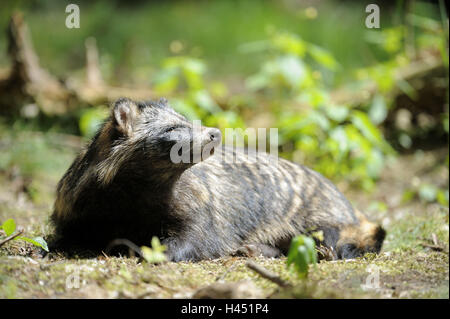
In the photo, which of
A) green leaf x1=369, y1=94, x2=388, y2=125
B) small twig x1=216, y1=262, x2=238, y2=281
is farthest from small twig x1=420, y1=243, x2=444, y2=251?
green leaf x1=369, y1=94, x2=388, y2=125

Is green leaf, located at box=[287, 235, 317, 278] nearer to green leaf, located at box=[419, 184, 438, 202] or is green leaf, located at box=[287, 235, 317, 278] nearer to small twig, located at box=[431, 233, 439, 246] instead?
small twig, located at box=[431, 233, 439, 246]

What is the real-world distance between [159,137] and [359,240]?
2368mm

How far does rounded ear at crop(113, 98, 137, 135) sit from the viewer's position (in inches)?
171

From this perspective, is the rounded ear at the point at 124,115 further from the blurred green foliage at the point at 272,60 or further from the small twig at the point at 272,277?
the small twig at the point at 272,277

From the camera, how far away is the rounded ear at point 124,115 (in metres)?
4.33

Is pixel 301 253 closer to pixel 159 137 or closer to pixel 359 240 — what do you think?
pixel 159 137

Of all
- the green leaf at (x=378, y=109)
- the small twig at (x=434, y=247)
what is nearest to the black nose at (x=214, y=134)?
the small twig at (x=434, y=247)

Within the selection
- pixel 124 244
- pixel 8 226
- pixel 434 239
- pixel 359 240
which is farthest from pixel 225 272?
pixel 434 239

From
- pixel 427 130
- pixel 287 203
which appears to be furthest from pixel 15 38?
pixel 427 130

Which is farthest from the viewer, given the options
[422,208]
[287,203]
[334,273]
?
[422,208]

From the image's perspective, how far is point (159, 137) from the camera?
4215mm

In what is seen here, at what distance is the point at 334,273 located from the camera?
366cm
